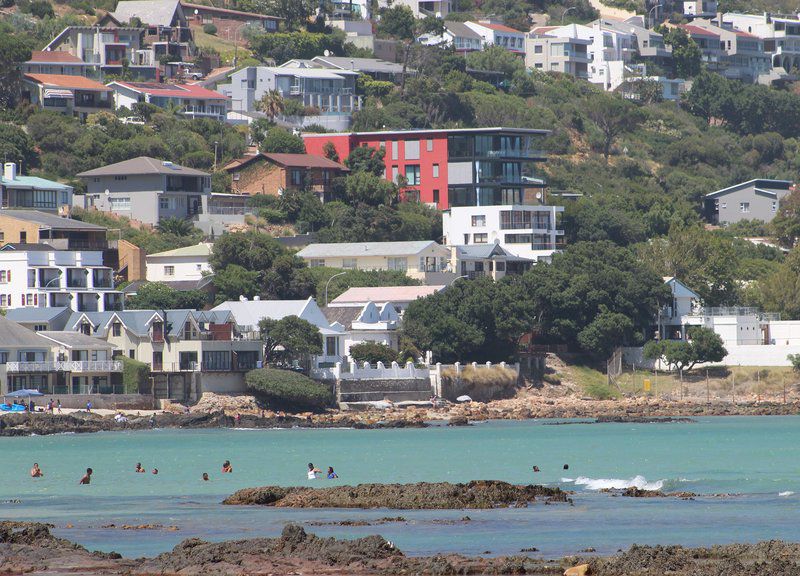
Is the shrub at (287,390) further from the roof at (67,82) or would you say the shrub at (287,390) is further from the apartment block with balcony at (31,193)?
the roof at (67,82)

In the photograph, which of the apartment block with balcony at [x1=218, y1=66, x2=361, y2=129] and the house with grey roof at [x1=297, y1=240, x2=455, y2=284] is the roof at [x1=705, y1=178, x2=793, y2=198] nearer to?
the apartment block with balcony at [x1=218, y1=66, x2=361, y2=129]

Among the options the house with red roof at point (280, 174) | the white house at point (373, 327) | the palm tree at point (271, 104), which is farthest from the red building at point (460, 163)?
the white house at point (373, 327)

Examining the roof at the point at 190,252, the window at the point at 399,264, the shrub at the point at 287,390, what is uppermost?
the roof at the point at 190,252

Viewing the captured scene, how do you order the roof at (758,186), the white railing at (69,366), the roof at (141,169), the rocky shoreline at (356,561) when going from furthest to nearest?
the roof at (758,186) → the roof at (141,169) → the white railing at (69,366) → the rocky shoreline at (356,561)

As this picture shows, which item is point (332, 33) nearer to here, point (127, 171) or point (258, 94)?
point (258, 94)

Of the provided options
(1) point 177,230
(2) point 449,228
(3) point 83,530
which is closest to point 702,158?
(2) point 449,228

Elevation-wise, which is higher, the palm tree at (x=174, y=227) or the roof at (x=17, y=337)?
the palm tree at (x=174, y=227)
